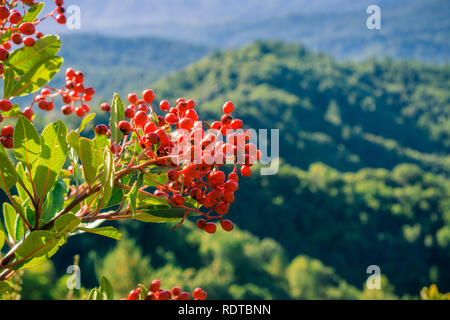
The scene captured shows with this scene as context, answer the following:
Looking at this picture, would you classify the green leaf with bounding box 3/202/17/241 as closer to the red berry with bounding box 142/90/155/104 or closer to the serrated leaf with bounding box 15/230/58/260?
the serrated leaf with bounding box 15/230/58/260

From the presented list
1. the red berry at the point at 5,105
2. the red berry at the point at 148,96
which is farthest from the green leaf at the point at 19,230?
the red berry at the point at 148,96

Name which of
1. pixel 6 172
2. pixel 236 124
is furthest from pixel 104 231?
pixel 236 124

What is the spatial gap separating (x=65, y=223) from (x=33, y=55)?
651 mm

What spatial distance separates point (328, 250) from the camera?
66.3 m

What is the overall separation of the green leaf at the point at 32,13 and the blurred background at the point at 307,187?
60.3ft

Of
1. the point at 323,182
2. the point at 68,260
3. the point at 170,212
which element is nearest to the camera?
the point at 170,212

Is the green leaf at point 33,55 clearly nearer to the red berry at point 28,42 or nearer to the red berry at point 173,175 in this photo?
the red berry at point 28,42

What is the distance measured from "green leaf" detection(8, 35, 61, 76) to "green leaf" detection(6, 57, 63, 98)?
14 millimetres

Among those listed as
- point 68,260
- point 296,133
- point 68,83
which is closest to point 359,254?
point 296,133

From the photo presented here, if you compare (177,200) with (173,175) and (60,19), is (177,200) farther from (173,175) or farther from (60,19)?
(60,19)

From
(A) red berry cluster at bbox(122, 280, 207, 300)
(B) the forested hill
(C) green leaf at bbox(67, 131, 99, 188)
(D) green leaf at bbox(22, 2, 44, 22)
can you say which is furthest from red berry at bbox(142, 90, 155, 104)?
(B) the forested hill

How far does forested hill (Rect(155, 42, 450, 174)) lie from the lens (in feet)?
307

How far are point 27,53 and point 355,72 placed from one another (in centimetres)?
13299
